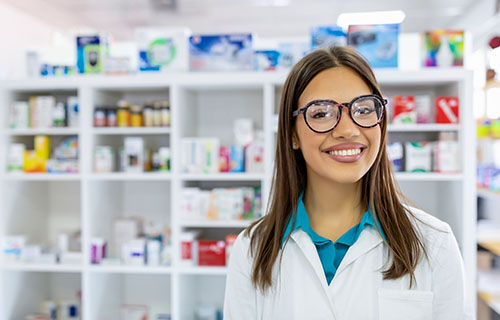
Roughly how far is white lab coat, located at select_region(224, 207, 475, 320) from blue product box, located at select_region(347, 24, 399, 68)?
6.17 feet

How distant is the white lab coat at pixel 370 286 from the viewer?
127 cm

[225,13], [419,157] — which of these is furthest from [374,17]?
[419,157]

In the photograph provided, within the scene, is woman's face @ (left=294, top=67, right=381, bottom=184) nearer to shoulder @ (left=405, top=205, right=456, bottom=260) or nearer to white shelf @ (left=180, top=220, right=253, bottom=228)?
shoulder @ (left=405, top=205, right=456, bottom=260)

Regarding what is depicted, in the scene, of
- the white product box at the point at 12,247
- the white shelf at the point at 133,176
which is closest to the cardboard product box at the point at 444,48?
the white shelf at the point at 133,176

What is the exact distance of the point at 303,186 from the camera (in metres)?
1.48

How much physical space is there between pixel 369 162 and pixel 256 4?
5.38 m

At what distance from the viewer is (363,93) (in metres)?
1.28

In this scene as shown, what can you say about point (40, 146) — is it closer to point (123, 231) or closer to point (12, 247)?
point (12, 247)

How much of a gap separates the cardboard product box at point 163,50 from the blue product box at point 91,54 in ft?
0.96

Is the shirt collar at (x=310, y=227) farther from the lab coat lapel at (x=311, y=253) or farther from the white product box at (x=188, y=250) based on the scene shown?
the white product box at (x=188, y=250)

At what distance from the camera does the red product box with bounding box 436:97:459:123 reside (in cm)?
300

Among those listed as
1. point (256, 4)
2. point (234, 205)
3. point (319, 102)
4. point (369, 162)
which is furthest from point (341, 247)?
point (256, 4)

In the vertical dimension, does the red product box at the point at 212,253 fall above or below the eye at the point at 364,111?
below

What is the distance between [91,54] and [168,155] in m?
0.92
